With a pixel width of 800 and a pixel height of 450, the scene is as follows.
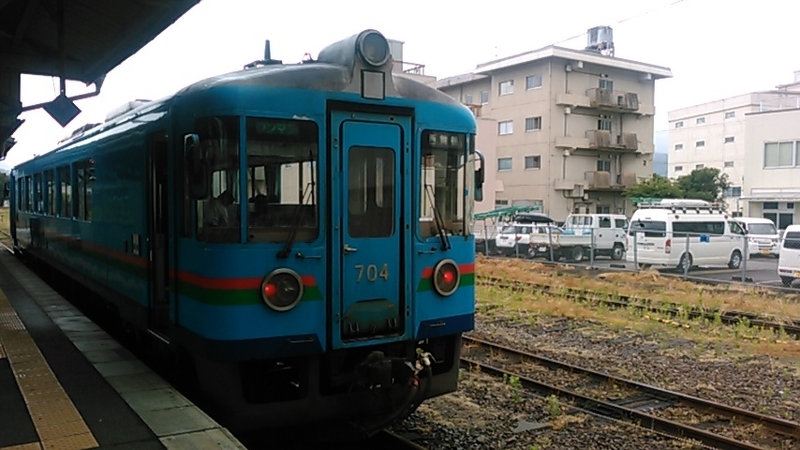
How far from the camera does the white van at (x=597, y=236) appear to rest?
24625 mm

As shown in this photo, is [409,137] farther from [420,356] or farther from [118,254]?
[118,254]

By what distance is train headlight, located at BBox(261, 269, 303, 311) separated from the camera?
185 inches

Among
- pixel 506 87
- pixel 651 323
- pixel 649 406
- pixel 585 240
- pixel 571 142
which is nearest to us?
pixel 649 406

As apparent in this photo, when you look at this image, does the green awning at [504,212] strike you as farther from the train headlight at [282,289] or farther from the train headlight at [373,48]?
the train headlight at [282,289]

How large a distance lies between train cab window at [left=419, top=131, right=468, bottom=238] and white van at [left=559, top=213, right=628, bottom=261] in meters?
18.3

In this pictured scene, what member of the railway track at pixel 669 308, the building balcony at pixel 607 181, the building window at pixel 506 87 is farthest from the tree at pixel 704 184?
the railway track at pixel 669 308

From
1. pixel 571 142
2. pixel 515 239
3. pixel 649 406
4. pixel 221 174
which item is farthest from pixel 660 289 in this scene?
pixel 571 142

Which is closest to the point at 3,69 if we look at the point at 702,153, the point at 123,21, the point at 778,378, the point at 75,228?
the point at 123,21

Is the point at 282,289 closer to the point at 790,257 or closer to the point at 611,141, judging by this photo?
the point at 790,257

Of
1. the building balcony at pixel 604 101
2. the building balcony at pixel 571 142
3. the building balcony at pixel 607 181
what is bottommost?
the building balcony at pixel 607 181

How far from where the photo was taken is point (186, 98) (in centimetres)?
508

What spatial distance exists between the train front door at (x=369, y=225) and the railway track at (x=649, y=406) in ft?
9.10

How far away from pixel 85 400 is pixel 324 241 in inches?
88.4

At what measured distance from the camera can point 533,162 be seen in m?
41.2
